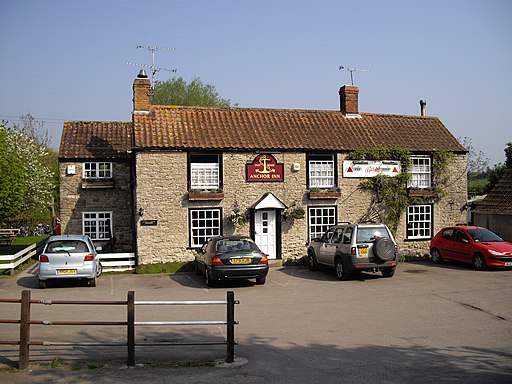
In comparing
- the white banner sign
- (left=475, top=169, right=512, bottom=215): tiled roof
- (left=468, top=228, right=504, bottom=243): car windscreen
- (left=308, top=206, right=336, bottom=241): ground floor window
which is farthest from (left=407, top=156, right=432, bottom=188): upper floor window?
(left=475, top=169, right=512, bottom=215): tiled roof

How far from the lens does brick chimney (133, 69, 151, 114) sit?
2131 centimetres

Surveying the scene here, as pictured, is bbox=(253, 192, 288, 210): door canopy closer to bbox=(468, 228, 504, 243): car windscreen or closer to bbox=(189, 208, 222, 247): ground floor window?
bbox=(189, 208, 222, 247): ground floor window

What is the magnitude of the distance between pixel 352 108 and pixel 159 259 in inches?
439

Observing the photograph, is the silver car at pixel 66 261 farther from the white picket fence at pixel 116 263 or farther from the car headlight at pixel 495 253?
the car headlight at pixel 495 253

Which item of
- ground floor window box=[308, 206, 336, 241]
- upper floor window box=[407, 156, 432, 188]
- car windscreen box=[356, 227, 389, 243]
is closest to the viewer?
car windscreen box=[356, 227, 389, 243]

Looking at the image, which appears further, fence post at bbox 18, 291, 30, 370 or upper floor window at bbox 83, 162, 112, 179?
upper floor window at bbox 83, 162, 112, 179

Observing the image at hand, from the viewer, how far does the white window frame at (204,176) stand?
20.0 m

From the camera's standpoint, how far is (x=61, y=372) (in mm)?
7445

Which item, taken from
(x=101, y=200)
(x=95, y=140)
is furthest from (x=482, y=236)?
(x=95, y=140)

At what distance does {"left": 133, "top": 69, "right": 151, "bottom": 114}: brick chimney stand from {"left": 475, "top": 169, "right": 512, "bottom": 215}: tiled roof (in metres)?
16.6

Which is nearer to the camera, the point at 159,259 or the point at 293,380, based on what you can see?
the point at 293,380

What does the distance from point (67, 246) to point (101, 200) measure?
816 centimetres

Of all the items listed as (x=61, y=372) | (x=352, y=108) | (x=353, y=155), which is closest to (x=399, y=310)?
(x=61, y=372)

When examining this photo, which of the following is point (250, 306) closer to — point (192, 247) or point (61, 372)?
point (61, 372)
